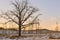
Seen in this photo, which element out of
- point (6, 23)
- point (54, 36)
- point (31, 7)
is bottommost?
point (54, 36)

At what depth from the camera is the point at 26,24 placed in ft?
128

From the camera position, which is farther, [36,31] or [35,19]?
[36,31]

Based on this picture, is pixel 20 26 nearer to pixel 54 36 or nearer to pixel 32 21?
pixel 32 21

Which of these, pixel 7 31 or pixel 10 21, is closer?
pixel 10 21

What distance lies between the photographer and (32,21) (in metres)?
39.5

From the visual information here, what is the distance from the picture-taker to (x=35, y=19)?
39.4 m

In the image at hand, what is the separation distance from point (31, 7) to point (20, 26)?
13.6 feet

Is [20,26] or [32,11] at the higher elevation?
[32,11]

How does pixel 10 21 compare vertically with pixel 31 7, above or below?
below

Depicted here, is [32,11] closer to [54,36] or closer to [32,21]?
[32,21]

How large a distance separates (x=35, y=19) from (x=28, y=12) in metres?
1.88

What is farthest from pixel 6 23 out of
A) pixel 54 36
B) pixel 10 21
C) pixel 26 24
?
pixel 54 36

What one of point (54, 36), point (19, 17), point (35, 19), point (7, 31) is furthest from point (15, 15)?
point (7, 31)

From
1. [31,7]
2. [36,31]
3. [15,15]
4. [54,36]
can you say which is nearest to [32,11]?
[31,7]
